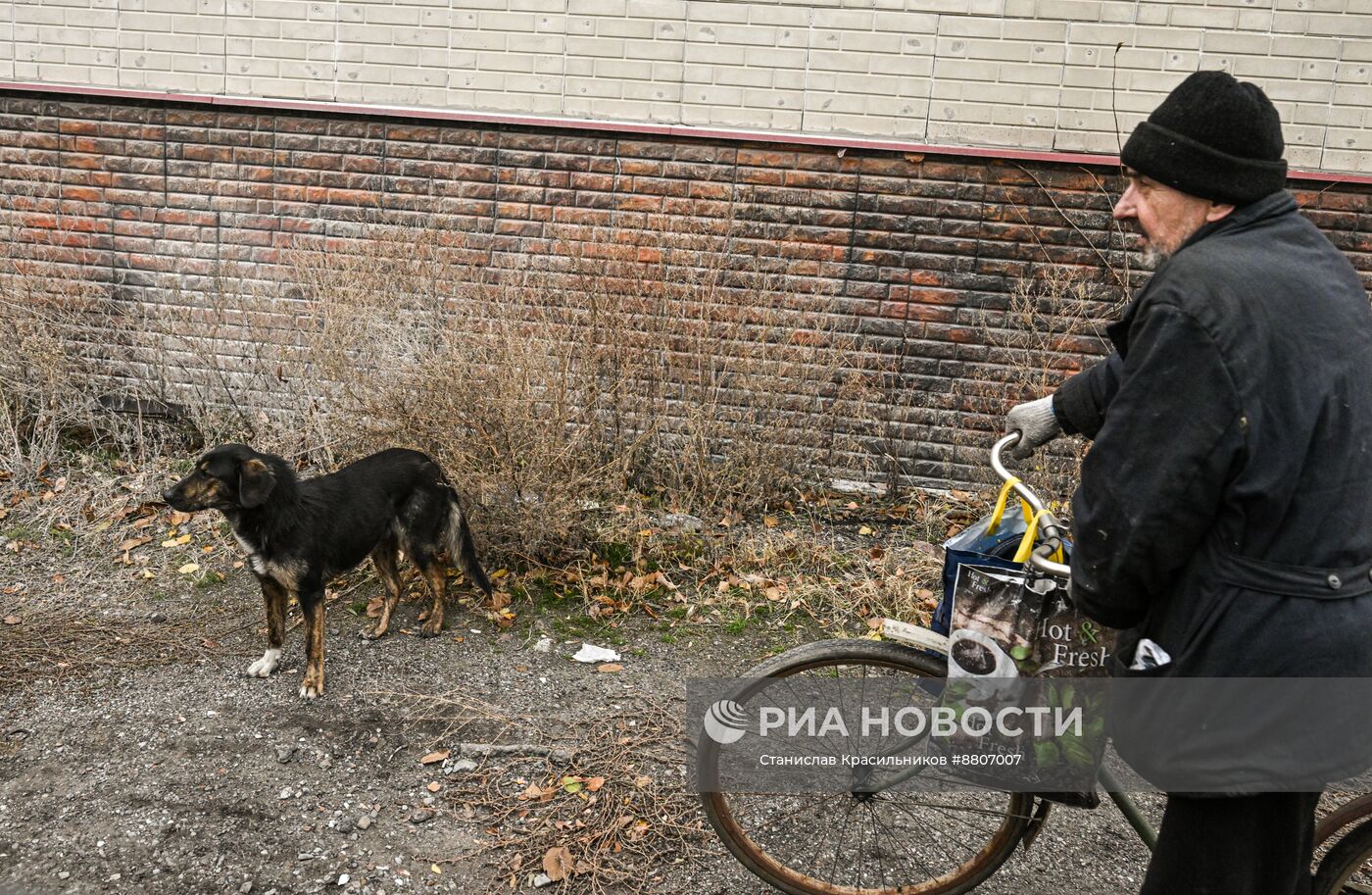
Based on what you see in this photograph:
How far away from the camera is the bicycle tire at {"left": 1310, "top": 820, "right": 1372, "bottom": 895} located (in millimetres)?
2744

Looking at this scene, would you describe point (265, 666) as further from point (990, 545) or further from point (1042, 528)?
point (1042, 528)

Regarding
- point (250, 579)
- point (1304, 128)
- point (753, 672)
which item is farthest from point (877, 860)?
point (1304, 128)

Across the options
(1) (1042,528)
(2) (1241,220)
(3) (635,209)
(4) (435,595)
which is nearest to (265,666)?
(4) (435,595)

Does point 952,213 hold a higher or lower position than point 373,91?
lower

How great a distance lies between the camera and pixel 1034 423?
2.81 meters

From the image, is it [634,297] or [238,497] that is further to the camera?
[634,297]

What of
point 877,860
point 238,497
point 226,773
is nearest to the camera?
point 877,860

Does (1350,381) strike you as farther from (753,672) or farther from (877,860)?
(877,860)

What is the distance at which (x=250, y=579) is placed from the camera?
564cm

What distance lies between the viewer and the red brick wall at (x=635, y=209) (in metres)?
6.81

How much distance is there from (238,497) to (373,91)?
3789 mm

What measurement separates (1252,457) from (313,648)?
3826 millimetres

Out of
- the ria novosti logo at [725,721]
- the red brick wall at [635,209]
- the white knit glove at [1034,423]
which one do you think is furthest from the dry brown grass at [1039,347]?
the ria novosti logo at [725,721]

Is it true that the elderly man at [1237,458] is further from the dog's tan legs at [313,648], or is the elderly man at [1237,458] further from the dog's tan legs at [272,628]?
the dog's tan legs at [272,628]
